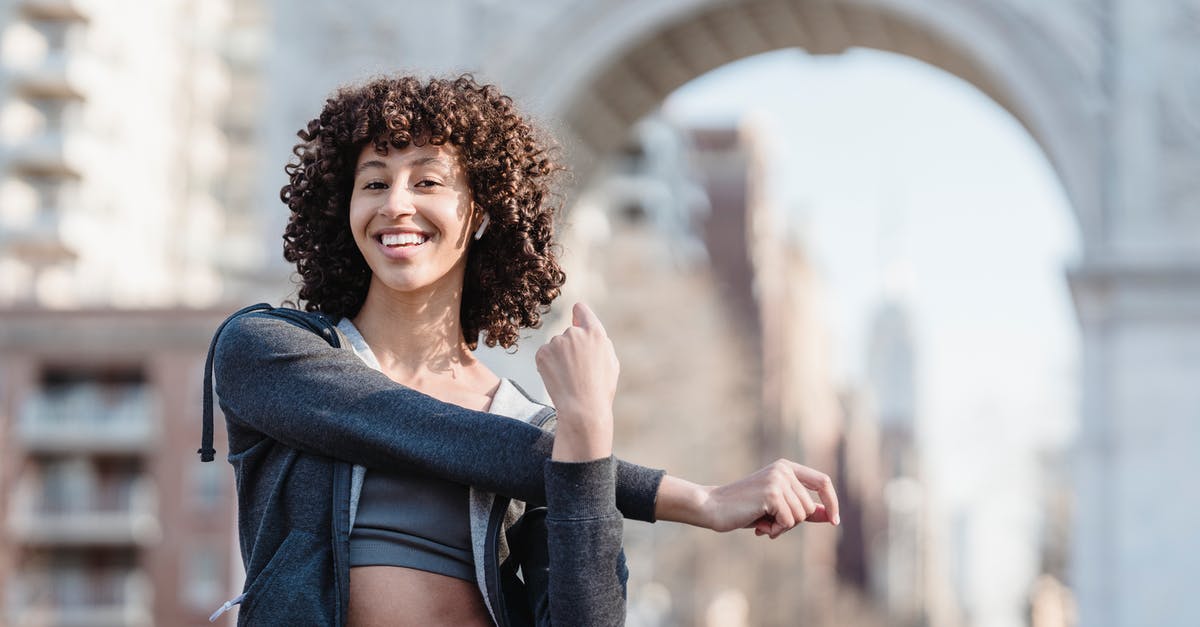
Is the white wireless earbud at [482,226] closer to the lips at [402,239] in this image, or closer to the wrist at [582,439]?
the lips at [402,239]

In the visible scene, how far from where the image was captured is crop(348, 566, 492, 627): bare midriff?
208 cm

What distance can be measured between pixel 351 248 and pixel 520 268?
9.3 inches

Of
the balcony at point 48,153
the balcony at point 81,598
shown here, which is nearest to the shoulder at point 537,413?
the balcony at point 81,598

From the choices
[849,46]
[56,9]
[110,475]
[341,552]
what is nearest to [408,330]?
[341,552]

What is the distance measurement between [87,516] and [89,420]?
1925mm

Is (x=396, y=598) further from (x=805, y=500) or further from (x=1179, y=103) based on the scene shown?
(x=1179, y=103)

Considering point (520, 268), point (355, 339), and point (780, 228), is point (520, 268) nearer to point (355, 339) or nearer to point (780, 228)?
point (355, 339)

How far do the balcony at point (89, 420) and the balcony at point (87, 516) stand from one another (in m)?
0.83

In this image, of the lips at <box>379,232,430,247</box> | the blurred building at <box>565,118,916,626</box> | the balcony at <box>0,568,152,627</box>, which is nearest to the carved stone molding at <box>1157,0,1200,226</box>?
the blurred building at <box>565,118,916,626</box>

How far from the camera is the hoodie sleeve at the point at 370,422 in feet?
6.72

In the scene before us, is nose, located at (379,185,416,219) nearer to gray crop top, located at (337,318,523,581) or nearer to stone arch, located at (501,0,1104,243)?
gray crop top, located at (337,318,523,581)

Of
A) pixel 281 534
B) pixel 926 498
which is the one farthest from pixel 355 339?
pixel 926 498

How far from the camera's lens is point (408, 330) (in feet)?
7.58

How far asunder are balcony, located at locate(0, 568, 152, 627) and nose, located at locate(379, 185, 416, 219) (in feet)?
105
